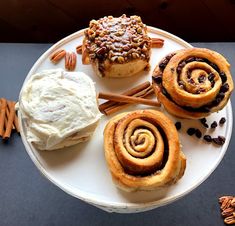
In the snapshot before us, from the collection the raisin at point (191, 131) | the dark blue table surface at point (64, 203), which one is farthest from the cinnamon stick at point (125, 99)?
the dark blue table surface at point (64, 203)

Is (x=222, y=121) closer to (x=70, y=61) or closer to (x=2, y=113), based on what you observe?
(x=70, y=61)

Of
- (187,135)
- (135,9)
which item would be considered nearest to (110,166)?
(187,135)

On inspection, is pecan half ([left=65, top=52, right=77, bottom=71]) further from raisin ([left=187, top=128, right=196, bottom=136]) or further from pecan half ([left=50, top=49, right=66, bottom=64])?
raisin ([left=187, top=128, right=196, bottom=136])

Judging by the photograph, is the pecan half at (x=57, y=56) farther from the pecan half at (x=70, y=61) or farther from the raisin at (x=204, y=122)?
the raisin at (x=204, y=122)

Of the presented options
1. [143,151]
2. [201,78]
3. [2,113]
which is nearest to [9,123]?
[2,113]

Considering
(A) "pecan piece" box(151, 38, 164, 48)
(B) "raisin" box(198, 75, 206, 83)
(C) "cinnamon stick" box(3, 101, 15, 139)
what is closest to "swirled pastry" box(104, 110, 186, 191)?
(B) "raisin" box(198, 75, 206, 83)
